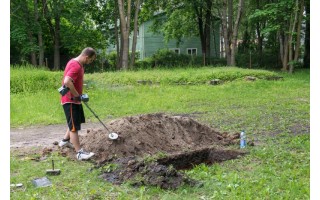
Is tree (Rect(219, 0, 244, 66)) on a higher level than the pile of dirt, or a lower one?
higher

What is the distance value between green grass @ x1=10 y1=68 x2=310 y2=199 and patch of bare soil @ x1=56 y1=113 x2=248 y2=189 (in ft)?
1.14

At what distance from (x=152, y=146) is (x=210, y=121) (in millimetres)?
3388

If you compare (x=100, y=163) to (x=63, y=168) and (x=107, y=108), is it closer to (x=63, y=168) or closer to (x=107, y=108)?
(x=63, y=168)

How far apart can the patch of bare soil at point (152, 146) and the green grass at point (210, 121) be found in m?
0.35

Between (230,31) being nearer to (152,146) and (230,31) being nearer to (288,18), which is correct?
(288,18)

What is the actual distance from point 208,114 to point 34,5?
59.4 ft

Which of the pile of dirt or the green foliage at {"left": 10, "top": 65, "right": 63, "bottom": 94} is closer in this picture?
the pile of dirt

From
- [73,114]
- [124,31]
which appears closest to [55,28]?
[124,31]

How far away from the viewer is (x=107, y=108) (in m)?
11.7

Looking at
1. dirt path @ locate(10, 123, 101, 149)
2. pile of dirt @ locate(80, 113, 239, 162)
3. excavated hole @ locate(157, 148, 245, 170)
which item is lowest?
excavated hole @ locate(157, 148, 245, 170)

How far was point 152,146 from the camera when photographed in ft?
20.8

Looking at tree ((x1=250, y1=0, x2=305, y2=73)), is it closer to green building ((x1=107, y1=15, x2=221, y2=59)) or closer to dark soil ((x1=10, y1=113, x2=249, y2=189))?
green building ((x1=107, y1=15, x2=221, y2=59))

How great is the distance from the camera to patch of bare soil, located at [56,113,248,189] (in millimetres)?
5125

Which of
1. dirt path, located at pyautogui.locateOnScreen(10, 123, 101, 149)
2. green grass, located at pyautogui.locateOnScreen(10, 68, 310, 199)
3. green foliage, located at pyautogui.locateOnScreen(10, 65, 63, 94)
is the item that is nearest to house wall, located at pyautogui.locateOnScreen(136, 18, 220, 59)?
green grass, located at pyautogui.locateOnScreen(10, 68, 310, 199)
